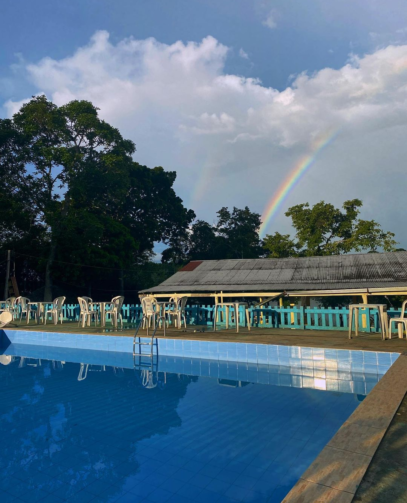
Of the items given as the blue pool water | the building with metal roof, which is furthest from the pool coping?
the building with metal roof

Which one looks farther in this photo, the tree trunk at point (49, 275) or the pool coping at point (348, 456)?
the tree trunk at point (49, 275)

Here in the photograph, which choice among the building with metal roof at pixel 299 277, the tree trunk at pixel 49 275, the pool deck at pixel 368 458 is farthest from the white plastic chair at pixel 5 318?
the pool deck at pixel 368 458

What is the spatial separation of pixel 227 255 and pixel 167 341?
1024 inches

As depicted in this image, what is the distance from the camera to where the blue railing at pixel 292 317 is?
9.34 m

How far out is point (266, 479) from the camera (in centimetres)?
312

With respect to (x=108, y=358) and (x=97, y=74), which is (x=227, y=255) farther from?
(x=108, y=358)

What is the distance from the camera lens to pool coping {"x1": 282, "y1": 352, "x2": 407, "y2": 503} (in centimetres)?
199

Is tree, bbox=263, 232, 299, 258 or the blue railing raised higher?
tree, bbox=263, 232, 299, 258

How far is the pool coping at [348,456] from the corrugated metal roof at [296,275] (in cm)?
716

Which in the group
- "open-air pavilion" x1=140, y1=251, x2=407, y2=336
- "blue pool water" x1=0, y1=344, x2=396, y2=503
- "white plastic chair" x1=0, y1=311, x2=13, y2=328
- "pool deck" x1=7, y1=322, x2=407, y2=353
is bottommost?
"blue pool water" x1=0, y1=344, x2=396, y2=503

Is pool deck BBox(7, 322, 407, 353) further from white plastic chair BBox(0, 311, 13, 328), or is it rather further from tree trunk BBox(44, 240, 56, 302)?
tree trunk BBox(44, 240, 56, 302)

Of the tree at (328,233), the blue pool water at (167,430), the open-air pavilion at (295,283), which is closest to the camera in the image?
the blue pool water at (167,430)

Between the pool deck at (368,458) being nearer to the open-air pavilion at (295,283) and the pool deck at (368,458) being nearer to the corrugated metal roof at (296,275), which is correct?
the open-air pavilion at (295,283)

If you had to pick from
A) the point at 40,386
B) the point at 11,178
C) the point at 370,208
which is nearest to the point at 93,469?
the point at 40,386
